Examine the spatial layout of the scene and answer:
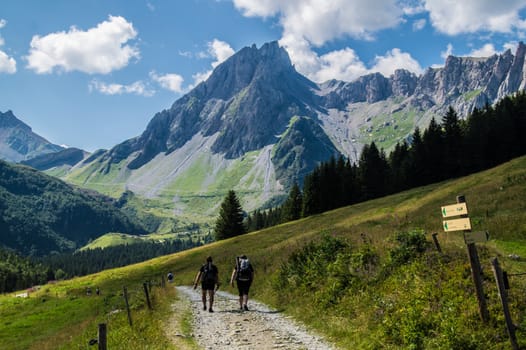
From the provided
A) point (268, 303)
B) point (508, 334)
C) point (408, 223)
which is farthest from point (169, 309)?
point (408, 223)

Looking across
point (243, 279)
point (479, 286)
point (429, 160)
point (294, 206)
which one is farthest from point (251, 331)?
point (294, 206)

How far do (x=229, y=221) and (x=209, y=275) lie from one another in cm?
7803

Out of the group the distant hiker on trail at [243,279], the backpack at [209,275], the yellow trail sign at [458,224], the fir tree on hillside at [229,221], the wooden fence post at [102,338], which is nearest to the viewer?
the wooden fence post at [102,338]

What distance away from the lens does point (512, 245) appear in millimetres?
21266

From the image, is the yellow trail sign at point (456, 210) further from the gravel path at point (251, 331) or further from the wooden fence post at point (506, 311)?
the gravel path at point (251, 331)

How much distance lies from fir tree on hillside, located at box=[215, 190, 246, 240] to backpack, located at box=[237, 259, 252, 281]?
7702 centimetres

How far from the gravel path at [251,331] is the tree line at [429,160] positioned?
2997 inches

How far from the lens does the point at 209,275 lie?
21.8m

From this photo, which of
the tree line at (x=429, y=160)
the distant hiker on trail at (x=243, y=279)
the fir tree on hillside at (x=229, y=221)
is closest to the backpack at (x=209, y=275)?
the distant hiker on trail at (x=243, y=279)

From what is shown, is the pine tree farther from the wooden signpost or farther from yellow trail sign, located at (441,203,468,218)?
the wooden signpost

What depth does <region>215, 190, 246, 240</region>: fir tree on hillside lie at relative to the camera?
99000 millimetres

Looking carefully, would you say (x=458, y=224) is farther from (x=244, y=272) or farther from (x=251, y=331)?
(x=244, y=272)

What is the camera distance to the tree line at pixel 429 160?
82062 mm

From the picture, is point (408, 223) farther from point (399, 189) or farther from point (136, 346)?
point (399, 189)
